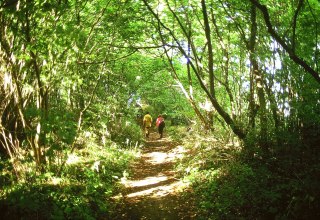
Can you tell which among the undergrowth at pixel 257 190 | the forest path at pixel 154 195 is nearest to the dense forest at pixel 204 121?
the undergrowth at pixel 257 190

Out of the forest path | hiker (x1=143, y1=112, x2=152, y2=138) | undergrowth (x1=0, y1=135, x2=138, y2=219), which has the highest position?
hiker (x1=143, y1=112, x2=152, y2=138)

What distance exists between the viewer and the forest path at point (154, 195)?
242 inches

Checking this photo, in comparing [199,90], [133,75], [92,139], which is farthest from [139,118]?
[92,139]

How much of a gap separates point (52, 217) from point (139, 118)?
2076 cm

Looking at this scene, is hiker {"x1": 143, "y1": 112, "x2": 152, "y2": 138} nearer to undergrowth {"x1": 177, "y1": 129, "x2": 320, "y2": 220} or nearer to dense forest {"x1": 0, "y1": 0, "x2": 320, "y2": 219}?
dense forest {"x1": 0, "y1": 0, "x2": 320, "y2": 219}

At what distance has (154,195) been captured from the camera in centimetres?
730

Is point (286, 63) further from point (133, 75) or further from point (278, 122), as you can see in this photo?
point (133, 75)

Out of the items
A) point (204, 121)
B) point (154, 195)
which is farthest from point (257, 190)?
point (204, 121)

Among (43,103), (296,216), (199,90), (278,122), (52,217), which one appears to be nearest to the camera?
(296,216)

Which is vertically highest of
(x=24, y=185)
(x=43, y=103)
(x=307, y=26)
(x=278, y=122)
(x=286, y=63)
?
(x=307, y=26)

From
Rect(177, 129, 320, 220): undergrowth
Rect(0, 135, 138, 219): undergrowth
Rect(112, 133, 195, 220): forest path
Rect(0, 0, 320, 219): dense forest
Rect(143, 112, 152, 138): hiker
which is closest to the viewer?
Rect(177, 129, 320, 220): undergrowth

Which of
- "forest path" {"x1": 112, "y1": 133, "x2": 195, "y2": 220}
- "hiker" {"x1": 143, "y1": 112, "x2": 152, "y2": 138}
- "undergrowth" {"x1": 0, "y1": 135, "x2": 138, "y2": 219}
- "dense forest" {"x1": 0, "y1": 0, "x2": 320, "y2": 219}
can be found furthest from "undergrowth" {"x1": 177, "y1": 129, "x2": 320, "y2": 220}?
"hiker" {"x1": 143, "y1": 112, "x2": 152, "y2": 138}

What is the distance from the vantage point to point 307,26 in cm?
493

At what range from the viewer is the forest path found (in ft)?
20.1
